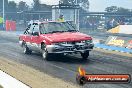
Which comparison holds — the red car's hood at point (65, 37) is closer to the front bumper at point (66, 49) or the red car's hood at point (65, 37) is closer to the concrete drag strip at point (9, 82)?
the front bumper at point (66, 49)

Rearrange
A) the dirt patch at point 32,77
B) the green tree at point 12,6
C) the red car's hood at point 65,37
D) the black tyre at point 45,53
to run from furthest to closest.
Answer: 1. the green tree at point 12,6
2. the black tyre at point 45,53
3. the red car's hood at point 65,37
4. the dirt patch at point 32,77

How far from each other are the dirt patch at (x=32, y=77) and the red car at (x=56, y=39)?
1619 mm

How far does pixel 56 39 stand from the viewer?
14133 mm

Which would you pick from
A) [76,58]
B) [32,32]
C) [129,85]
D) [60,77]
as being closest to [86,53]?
[76,58]

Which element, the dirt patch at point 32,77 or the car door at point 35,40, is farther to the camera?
the car door at point 35,40

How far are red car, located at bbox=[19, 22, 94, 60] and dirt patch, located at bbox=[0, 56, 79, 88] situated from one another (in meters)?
1.62

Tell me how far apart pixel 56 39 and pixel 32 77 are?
367 cm

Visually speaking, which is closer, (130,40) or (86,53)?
(86,53)

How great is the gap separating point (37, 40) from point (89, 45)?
2.63m

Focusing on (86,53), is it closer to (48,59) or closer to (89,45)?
(89,45)

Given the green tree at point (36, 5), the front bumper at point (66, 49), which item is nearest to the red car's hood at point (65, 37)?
the front bumper at point (66, 49)

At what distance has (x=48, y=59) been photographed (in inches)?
586

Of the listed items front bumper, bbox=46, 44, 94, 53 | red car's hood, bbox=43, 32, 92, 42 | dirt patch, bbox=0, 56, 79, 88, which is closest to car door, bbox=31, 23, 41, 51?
red car's hood, bbox=43, 32, 92, 42

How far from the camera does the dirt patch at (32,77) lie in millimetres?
9460
